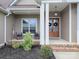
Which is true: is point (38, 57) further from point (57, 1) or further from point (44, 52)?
point (57, 1)

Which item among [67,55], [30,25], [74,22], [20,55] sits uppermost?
[74,22]

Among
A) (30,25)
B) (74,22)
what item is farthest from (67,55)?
(30,25)

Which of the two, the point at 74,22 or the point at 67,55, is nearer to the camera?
the point at 67,55

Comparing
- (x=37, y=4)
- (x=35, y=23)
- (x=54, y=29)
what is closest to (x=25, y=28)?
(x=35, y=23)

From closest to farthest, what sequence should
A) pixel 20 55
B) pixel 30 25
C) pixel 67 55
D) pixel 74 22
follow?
pixel 20 55, pixel 67 55, pixel 74 22, pixel 30 25

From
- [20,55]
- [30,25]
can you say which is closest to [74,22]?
[20,55]

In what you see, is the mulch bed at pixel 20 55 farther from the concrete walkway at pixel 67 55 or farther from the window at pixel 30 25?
the window at pixel 30 25

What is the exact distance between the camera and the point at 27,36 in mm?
11391

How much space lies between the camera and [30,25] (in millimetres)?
17984

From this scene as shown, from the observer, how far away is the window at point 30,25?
17.9m

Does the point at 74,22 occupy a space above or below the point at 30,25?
above

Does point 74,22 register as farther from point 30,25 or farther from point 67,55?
point 30,25

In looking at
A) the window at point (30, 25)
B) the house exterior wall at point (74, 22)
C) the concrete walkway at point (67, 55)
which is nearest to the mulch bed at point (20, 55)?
the concrete walkway at point (67, 55)

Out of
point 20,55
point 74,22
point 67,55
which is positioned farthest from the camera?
point 74,22
